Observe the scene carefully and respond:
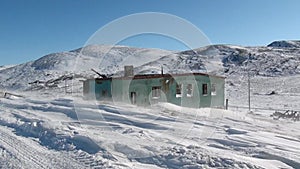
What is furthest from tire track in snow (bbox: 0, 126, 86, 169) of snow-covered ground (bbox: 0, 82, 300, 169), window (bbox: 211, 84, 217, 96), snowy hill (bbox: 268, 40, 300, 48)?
snowy hill (bbox: 268, 40, 300, 48)

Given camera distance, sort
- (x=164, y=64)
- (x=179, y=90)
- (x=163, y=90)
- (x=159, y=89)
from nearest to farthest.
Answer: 1. (x=163, y=90)
2. (x=159, y=89)
3. (x=179, y=90)
4. (x=164, y=64)

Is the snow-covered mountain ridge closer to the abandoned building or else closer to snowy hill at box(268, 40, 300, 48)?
snowy hill at box(268, 40, 300, 48)

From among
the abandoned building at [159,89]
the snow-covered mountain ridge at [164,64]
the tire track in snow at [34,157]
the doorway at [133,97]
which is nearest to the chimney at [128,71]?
the abandoned building at [159,89]

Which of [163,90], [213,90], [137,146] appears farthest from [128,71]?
[137,146]

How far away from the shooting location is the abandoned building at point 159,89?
22203 mm

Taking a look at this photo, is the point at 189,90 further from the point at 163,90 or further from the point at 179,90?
the point at 163,90

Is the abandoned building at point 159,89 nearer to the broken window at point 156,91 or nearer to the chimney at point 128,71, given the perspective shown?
the broken window at point 156,91

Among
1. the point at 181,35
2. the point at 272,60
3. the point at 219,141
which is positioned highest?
the point at 272,60

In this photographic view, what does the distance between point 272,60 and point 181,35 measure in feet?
318

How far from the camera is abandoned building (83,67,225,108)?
22.2 m

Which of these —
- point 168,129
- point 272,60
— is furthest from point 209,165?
point 272,60

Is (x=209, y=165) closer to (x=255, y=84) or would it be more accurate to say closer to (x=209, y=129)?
(x=209, y=129)

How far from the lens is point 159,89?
73.4 ft

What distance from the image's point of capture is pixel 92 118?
13234 millimetres
